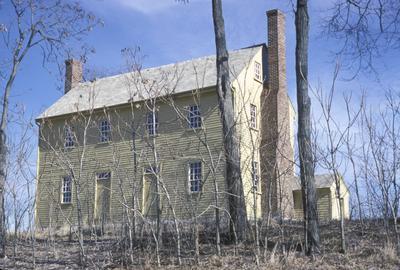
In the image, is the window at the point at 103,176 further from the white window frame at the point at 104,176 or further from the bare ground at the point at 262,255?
the bare ground at the point at 262,255

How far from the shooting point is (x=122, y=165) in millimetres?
25016

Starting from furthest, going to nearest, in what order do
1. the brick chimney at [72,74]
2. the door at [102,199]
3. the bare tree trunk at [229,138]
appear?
the brick chimney at [72,74], the door at [102,199], the bare tree trunk at [229,138]

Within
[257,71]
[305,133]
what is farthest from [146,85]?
[305,133]

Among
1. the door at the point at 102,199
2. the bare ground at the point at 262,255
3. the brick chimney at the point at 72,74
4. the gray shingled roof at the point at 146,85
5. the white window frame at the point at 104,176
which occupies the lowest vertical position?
the bare ground at the point at 262,255

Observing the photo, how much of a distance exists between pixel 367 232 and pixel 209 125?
11.0 metres

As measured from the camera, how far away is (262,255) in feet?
35.6

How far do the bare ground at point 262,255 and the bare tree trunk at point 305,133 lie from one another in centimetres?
49

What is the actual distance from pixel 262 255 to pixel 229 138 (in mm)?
2955

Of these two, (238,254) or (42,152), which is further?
(42,152)

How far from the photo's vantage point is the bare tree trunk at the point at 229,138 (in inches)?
481

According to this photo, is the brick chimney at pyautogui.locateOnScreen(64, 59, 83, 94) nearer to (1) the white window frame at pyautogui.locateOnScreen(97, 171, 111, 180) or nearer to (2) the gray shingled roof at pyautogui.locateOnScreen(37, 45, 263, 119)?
(2) the gray shingled roof at pyautogui.locateOnScreen(37, 45, 263, 119)

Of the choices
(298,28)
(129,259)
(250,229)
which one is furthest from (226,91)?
(129,259)

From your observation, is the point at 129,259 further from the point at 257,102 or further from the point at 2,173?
the point at 257,102

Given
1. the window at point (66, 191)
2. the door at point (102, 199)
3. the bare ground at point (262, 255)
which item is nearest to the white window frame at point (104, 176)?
the door at point (102, 199)
